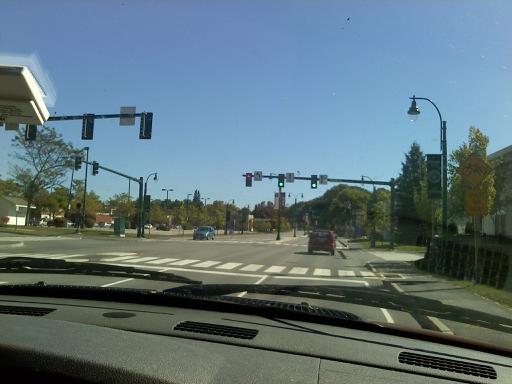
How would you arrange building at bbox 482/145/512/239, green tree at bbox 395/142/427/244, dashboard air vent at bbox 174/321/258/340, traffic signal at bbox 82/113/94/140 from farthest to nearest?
green tree at bbox 395/142/427/244 → building at bbox 482/145/512/239 → traffic signal at bbox 82/113/94/140 → dashboard air vent at bbox 174/321/258/340

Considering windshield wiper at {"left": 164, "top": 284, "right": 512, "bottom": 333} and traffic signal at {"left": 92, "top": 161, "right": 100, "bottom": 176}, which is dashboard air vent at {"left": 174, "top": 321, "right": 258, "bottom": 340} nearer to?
Result: windshield wiper at {"left": 164, "top": 284, "right": 512, "bottom": 333}

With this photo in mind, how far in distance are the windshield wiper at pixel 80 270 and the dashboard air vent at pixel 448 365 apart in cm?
345

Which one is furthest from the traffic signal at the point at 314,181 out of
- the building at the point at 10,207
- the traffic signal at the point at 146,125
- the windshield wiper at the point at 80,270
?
the building at the point at 10,207

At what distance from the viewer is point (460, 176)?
931 inches

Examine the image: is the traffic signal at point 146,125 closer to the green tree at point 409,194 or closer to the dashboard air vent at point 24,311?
the dashboard air vent at point 24,311

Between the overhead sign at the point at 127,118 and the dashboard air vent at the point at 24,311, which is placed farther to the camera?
the overhead sign at the point at 127,118

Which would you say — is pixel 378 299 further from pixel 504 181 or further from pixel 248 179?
pixel 248 179

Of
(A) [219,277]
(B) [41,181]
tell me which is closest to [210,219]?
(B) [41,181]

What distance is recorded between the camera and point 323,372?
9.16ft

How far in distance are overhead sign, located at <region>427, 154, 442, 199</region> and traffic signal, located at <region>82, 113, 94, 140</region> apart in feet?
48.9

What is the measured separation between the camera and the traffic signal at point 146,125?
25.3 metres

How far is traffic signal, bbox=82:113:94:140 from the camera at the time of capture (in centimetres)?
2566

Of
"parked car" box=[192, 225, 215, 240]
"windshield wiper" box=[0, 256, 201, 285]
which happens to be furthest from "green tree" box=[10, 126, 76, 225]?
"windshield wiper" box=[0, 256, 201, 285]

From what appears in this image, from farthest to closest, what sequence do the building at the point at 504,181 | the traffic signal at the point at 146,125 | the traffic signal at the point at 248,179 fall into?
the traffic signal at the point at 248,179, the building at the point at 504,181, the traffic signal at the point at 146,125
